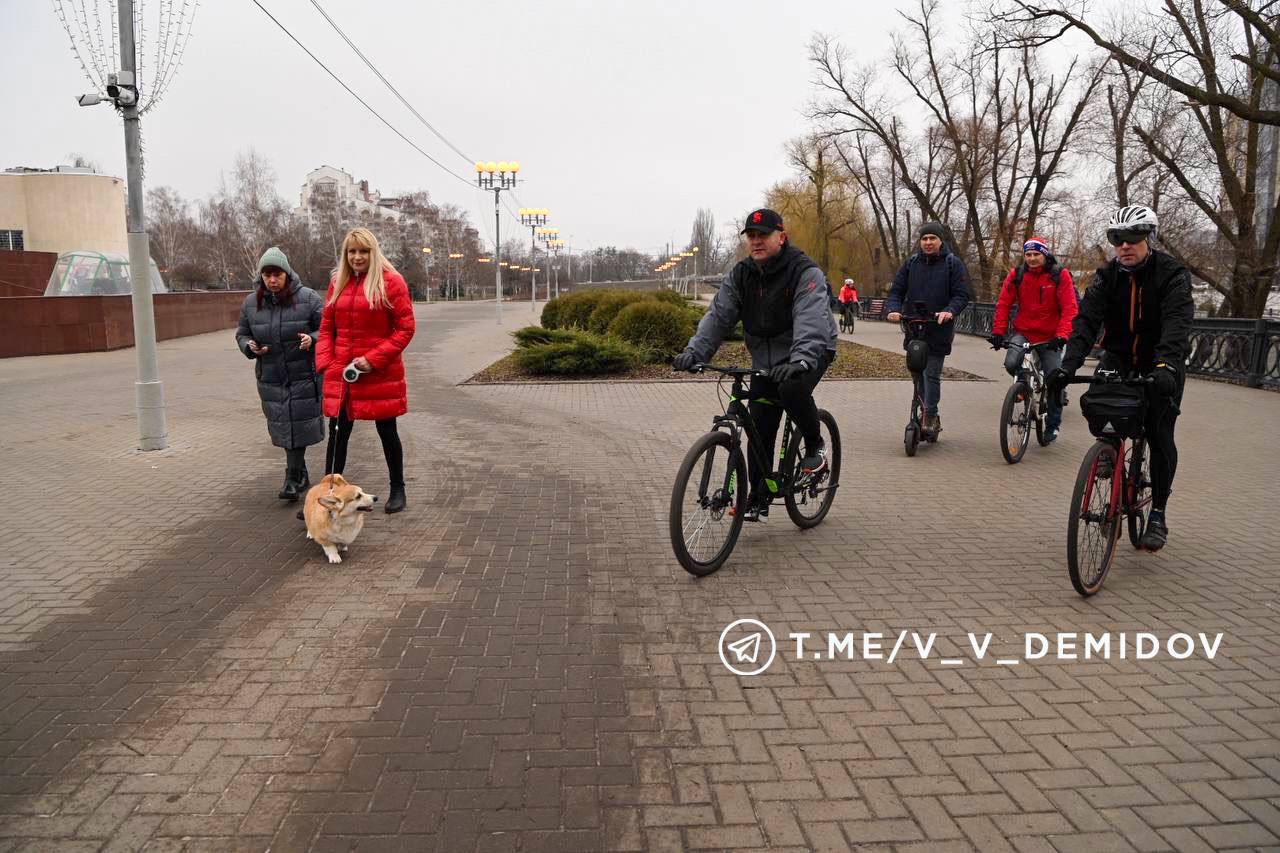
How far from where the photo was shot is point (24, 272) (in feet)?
105

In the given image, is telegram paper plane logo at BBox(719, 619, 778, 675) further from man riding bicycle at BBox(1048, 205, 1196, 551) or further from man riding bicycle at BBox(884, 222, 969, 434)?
man riding bicycle at BBox(884, 222, 969, 434)

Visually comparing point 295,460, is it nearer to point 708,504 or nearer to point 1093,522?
point 708,504

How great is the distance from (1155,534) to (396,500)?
4.93 m

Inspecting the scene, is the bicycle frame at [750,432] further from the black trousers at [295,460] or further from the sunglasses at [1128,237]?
the black trousers at [295,460]

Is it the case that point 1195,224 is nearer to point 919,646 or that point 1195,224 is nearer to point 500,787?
point 919,646

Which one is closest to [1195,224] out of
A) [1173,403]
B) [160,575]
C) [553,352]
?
[553,352]

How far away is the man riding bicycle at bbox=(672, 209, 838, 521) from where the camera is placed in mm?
4914

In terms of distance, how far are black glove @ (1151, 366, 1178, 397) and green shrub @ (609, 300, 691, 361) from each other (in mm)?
12234

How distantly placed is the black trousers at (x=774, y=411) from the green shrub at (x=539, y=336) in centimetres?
1065

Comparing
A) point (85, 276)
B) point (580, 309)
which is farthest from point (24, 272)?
point (580, 309)

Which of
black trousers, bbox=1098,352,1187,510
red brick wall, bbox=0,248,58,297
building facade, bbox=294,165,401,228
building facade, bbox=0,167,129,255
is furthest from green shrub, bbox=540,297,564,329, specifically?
building facade, bbox=294,165,401,228

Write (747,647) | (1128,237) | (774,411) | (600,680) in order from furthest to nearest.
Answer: (774,411) → (1128,237) → (747,647) → (600,680)

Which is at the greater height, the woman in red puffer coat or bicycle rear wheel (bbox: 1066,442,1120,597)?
the woman in red puffer coat

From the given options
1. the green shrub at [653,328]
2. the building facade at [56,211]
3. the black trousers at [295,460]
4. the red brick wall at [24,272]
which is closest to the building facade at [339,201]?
the building facade at [56,211]
